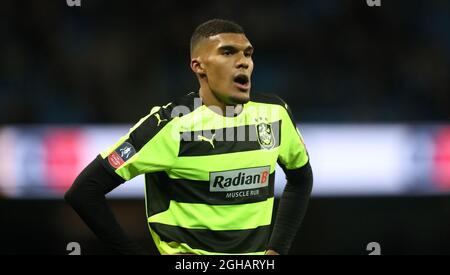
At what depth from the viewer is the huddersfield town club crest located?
10.0 ft

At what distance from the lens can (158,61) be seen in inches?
227

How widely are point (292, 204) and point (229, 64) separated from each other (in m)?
0.72

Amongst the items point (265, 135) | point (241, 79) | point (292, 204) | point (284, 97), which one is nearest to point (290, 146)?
point (265, 135)

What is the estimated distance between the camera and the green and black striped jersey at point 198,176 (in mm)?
2926

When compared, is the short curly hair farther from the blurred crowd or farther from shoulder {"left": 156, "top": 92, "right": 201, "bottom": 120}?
the blurred crowd

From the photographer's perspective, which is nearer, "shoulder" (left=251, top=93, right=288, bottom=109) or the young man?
the young man

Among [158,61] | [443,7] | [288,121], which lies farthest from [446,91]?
[288,121]

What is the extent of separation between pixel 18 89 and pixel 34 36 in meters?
0.57

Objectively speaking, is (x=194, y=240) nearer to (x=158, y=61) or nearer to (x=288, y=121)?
(x=288, y=121)

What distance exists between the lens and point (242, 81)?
3.02m

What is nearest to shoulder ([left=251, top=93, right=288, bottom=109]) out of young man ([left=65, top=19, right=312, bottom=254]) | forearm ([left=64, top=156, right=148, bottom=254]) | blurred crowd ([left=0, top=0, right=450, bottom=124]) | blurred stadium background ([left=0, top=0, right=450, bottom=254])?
young man ([left=65, top=19, right=312, bottom=254])

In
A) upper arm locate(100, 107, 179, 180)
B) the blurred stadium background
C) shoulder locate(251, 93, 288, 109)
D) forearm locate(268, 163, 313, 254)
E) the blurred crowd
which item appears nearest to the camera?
upper arm locate(100, 107, 179, 180)

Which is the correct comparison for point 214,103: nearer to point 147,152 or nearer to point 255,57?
point 147,152

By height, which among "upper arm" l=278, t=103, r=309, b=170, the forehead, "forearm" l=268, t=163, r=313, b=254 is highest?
the forehead
